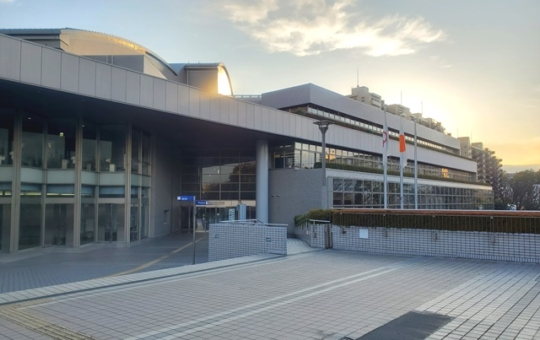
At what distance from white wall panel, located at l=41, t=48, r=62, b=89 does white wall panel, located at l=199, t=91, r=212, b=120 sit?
7614mm

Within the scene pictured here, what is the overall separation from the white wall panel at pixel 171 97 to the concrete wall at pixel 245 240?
25.8ft

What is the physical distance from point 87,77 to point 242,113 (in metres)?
9.62

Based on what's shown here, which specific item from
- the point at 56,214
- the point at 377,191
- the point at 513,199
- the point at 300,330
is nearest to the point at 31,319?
the point at 300,330

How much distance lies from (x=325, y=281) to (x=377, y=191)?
2453cm

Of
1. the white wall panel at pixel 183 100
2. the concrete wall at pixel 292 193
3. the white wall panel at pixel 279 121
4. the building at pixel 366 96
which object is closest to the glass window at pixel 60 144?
the white wall panel at pixel 183 100

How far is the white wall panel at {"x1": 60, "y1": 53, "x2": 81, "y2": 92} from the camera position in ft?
58.6

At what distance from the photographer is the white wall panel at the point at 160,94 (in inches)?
837

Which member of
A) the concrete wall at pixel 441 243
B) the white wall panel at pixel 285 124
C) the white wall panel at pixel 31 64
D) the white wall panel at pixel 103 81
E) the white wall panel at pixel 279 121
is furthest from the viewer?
the white wall panel at pixel 285 124

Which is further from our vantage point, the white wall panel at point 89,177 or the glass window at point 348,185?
the glass window at point 348,185

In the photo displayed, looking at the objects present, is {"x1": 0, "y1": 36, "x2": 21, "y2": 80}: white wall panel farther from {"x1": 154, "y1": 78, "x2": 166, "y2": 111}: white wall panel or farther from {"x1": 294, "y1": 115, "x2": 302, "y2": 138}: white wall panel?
{"x1": 294, "y1": 115, "x2": 302, "y2": 138}: white wall panel

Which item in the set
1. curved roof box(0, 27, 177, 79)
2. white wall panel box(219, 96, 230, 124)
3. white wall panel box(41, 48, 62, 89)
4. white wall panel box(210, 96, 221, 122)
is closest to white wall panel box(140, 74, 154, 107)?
white wall panel box(210, 96, 221, 122)

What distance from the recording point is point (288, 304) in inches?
306

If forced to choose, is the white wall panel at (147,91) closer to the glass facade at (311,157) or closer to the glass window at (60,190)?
the glass window at (60,190)

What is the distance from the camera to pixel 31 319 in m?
6.94
